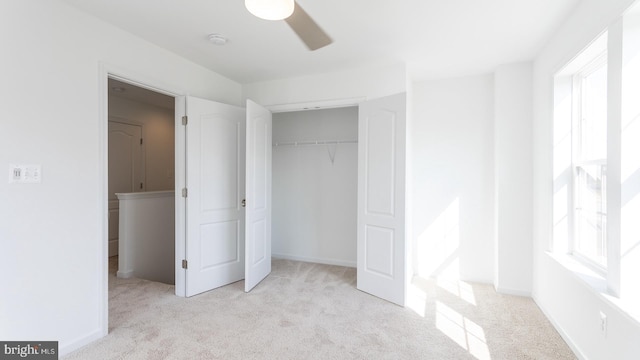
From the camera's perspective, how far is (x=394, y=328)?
2.53 metres

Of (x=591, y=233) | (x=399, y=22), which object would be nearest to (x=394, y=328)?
(x=591, y=233)

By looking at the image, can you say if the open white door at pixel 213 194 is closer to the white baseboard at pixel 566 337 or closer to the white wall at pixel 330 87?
the white wall at pixel 330 87

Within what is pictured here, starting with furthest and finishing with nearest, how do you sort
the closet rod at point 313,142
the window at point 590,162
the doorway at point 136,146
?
the doorway at point 136,146 < the closet rod at point 313,142 < the window at point 590,162

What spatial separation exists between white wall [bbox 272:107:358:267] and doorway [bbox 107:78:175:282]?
1.73 m

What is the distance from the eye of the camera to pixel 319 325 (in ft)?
8.43

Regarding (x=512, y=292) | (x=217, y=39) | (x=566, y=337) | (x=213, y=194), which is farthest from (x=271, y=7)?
(x=512, y=292)

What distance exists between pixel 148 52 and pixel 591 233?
159 inches

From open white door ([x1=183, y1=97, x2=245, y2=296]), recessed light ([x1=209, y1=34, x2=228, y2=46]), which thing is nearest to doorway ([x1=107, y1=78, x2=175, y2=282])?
open white door ([x1=183, y1=97, x2=245, y2=296])

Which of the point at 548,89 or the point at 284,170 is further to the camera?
the point at 284,170

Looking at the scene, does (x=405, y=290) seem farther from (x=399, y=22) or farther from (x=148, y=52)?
(x=148, y=52)

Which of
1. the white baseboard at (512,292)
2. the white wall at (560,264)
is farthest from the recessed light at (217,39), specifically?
the white baseboard at (512,292)

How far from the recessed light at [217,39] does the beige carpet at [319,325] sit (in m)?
2.47

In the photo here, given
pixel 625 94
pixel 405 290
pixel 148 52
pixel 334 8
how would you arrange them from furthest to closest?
pixel 405 290 < pixel 148 52 < pixel 334 8 < pixel 625 94

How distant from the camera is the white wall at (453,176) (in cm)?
364
